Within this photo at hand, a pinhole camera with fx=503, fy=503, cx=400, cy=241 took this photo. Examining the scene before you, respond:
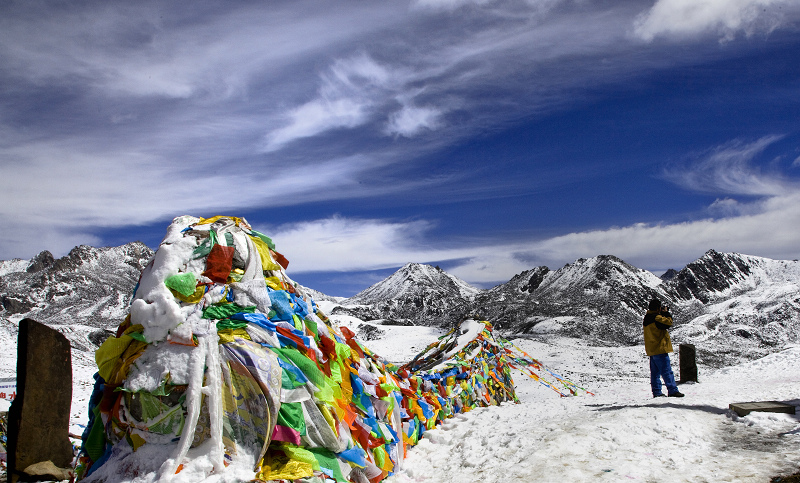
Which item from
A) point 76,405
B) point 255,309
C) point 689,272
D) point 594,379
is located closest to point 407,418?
point 255,309

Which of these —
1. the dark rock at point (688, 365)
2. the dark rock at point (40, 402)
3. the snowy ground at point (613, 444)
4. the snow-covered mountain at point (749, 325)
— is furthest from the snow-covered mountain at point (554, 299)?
the dark rock at point (40, 402)

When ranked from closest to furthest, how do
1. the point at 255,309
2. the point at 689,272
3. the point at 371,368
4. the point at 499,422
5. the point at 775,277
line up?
the point at 255,309 < the point at 371,368 < the point at 499,422 < the point at 689,272 < the point at 775,277

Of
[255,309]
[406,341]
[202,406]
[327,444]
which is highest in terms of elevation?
[255,309]

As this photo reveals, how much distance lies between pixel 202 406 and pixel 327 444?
866 millimetres

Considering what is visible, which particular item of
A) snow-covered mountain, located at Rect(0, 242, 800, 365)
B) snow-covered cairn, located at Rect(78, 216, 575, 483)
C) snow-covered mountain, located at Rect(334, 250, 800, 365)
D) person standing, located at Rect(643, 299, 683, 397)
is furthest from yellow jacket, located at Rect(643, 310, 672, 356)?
snow-covered mountain, located at Rect(334, 250, 800, 365)

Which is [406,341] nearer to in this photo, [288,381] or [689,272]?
[288,381]

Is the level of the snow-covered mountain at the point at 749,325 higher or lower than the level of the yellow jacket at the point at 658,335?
lower

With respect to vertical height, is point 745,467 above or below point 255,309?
below

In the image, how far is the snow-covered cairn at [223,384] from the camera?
10.1 ft

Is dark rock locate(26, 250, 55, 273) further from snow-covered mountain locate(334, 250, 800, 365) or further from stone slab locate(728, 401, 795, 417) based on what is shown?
stone slab locate(728, 401, 795, 417)

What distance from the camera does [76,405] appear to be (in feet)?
23.6

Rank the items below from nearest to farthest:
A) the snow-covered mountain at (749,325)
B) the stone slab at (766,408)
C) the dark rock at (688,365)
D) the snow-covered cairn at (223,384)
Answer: the snow-covered cairn at (223,384)
the stone slab at (766,408)
the dark rock at (688,365)
the snow-covered mountain at (749,325)

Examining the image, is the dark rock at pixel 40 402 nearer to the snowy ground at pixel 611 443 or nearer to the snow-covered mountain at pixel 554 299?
the snowy ground at pixel 611 443

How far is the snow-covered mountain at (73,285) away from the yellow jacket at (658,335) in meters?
52.3
